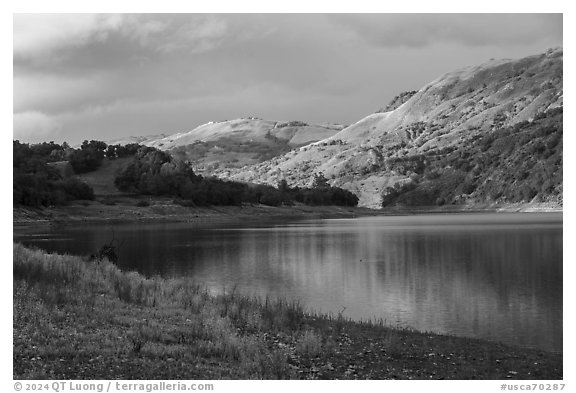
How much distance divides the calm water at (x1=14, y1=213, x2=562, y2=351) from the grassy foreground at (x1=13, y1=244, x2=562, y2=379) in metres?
5.21

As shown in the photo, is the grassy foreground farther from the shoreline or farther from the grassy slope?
the grassy slope

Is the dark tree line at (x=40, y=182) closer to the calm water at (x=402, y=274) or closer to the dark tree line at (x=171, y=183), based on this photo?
the dark tree line at (x=171, y=183)

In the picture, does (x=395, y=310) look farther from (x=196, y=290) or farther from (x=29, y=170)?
(x=29, y=170)

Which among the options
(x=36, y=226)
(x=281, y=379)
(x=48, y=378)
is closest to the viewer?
(x=48, y=378)

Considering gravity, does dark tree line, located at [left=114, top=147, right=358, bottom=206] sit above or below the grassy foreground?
above

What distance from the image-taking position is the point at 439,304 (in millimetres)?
33031

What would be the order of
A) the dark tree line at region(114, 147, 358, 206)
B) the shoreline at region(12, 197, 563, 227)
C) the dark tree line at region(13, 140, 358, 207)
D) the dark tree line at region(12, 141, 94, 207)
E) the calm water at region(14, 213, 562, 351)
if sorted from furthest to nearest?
the dark tree line at region(114, 147, 358, 206) < the dark tree line at region(13, 140, 358, 207) < the dark tree line at region(12, 141, 94, 207) < the shoreline at region(12, 197, 563, 227) < the calm water at region(14, 213, 562, 351)

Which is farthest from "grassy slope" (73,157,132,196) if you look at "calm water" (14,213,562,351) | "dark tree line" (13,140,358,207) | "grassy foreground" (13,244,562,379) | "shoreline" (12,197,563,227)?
"grassy foreground" (13,244,562,379)

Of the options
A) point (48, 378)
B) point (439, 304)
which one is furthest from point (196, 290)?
point (48, 378)

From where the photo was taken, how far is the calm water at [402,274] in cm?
2925

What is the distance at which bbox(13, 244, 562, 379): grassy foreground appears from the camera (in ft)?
51.4

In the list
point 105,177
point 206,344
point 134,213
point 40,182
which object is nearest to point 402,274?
point 206,344

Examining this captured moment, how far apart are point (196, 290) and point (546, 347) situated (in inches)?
635

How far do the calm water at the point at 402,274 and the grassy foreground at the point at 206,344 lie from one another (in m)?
5.21
